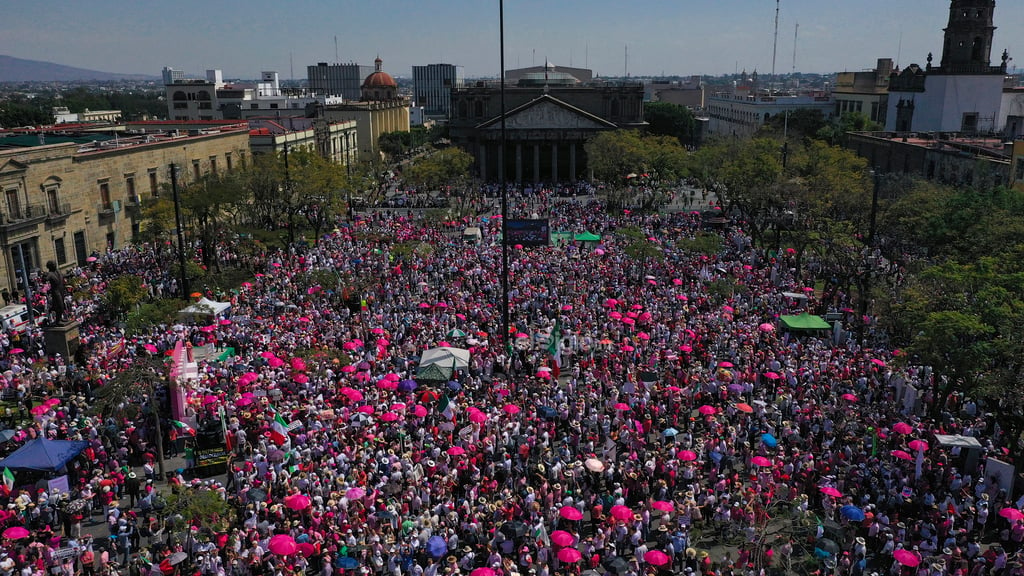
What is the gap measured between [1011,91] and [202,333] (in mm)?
85995

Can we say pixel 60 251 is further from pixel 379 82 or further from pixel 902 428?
pixel 379 82

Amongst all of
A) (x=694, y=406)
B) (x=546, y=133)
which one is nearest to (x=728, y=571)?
(x=694, y=406)

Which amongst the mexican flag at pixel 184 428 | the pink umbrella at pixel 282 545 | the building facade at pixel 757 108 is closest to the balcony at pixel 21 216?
the mexican flag at pixel 184 428

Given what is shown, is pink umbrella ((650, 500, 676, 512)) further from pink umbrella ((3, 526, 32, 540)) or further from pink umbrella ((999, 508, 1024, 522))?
pink umbrella ((3, 526, 32, 540))

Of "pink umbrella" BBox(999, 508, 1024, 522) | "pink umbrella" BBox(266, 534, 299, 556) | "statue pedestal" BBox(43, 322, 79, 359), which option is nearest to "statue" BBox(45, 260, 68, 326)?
"statue pedestal" BBox(43, 322, 79, 359)

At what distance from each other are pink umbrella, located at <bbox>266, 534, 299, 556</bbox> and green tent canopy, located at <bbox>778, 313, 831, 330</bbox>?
20.4 metres

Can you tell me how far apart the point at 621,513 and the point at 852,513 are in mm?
4877

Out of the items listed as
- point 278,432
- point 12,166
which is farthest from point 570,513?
point 12,166

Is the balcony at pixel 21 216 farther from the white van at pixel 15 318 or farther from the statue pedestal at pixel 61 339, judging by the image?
the statue pedestal at pixel 61 339

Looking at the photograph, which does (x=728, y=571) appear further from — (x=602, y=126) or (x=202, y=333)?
(x=602, y=126)

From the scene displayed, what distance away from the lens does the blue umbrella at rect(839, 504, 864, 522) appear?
16.7 m

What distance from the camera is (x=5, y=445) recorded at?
2098cm

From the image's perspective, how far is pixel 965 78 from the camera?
73.8m

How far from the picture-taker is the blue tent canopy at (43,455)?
1861 centimetres
